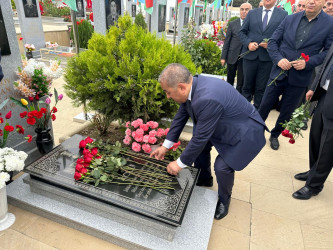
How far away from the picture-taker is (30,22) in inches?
372

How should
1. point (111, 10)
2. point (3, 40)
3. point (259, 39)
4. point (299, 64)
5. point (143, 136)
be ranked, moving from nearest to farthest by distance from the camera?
point (3, 40), point (143, 136), point (299, 64), point (259, 39), point (111, 10)

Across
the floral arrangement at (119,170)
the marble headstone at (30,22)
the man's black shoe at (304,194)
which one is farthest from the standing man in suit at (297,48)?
the marble headstone at (30,22)

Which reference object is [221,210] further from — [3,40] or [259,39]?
[259,39]

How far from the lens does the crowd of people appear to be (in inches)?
77.4

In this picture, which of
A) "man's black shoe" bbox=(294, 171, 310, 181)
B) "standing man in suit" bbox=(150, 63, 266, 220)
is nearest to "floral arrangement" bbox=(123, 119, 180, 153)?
"standing man in suit" bbox=(150, 63, 266, 220)

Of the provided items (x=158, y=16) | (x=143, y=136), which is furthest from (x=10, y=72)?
(x=158, y=16)

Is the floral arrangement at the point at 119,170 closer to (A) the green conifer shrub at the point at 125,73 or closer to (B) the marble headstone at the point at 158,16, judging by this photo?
(A) the green conifer shrub at the point at 125,73

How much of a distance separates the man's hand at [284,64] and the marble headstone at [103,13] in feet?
11.8

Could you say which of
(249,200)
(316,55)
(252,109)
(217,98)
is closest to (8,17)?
(217,98)

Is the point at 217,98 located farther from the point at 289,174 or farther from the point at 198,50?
the point at 198,50

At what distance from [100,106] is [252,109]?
1.88 metres

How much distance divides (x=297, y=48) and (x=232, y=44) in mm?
2079

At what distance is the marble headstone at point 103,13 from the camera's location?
191 inches

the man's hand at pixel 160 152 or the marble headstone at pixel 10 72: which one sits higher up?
the marble headstone at pixel 10 72
